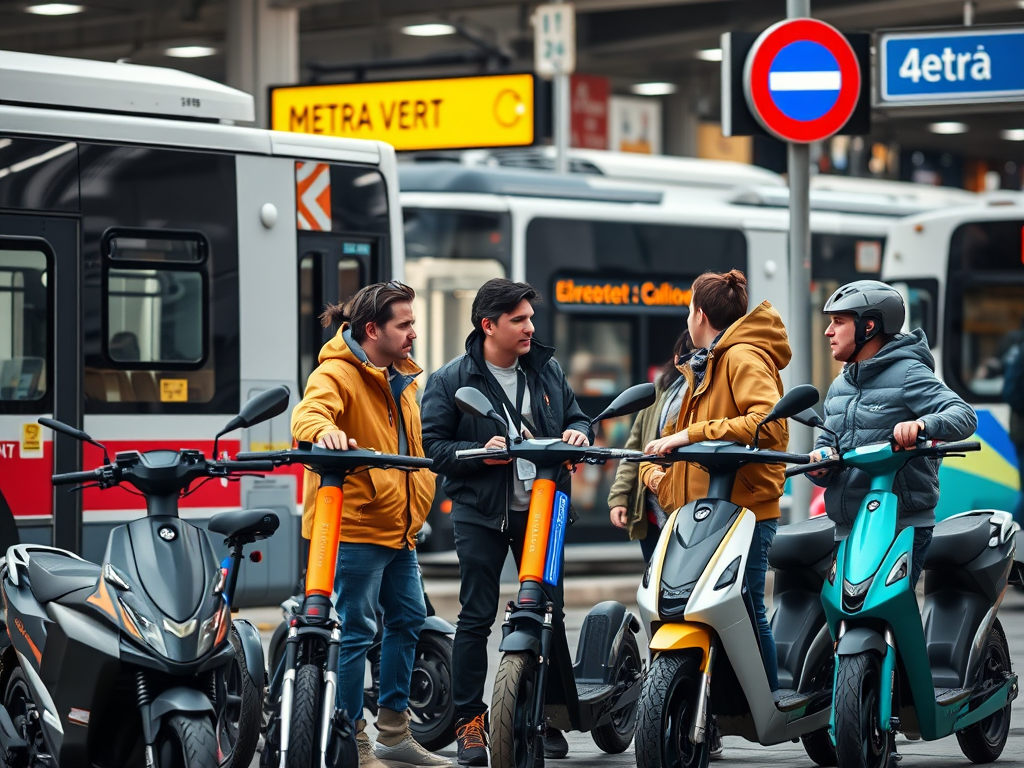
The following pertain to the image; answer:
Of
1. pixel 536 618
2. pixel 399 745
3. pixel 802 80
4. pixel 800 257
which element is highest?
pixel 802 80

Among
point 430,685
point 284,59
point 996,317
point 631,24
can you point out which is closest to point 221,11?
point 284,59

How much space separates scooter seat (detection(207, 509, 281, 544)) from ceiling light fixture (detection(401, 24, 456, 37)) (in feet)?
60.0

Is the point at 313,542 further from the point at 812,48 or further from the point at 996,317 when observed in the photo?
the point at 996,317

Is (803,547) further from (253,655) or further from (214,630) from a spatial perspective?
(214,630)

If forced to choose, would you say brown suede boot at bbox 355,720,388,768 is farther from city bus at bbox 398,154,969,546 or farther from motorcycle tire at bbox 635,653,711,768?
city bus at bbox 398,154,969,546

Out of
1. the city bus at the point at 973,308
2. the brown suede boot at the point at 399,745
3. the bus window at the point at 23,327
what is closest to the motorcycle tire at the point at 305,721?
the brown suede boot at the point at 399,745

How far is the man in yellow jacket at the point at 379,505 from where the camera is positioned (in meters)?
6.26

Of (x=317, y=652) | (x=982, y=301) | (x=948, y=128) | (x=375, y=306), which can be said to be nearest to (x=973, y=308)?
(x=982, y=301)

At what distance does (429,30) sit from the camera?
24516 mm

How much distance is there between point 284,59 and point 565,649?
11.7 metres

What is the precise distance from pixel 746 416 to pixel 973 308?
27.2ft

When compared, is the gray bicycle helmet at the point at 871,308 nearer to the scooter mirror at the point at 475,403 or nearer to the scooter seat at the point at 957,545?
the scooter seat at the point at 957,545

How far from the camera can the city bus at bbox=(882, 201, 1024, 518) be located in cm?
1345

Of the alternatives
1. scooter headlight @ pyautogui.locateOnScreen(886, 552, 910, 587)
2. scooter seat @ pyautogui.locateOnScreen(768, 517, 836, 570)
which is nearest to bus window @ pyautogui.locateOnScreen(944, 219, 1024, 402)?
scooter seat @ pyautogui.locateOnScreen(768, 517, 836, 570)
